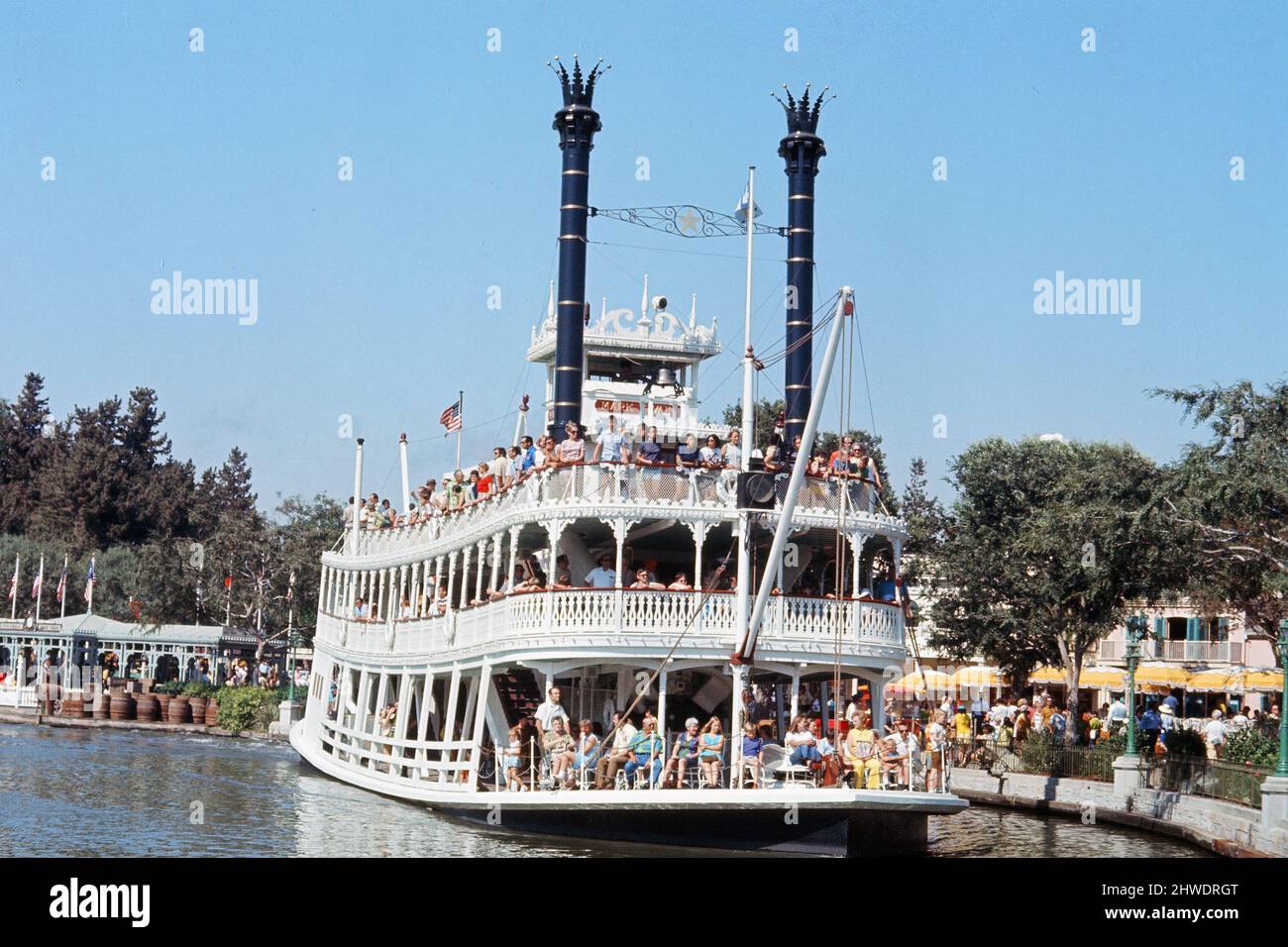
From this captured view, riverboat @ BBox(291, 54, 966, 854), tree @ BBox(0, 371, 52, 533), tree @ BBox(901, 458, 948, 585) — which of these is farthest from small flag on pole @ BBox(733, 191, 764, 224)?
tree @ BBox(0, 371, 52, 533)

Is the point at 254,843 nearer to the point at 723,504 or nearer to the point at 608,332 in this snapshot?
the point at 723,504

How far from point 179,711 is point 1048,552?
29.3m

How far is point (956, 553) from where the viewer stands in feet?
171

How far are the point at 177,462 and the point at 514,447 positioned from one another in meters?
78.2

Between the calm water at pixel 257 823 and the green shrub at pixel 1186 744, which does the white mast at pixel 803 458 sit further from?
the green shrub at pixel 1186 744

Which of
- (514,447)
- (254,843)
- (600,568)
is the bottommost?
(254,843)

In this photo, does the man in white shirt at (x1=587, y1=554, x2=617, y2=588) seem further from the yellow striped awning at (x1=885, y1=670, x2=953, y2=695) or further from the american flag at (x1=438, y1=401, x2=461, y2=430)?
the yellow striped awning at (x1=885, y1=670, x2=953, y2=695)

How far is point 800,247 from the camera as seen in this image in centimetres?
3503

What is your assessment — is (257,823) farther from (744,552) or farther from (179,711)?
(179,711)

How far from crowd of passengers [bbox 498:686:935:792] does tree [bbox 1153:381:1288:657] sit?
454 inches

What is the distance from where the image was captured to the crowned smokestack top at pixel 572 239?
108ft

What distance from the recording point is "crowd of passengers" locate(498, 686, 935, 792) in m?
22.9

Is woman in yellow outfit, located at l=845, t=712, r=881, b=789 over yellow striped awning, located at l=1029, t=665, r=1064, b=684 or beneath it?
beneath
